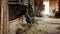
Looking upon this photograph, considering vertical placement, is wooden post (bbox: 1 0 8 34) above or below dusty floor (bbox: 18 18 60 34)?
above

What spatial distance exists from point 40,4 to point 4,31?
7375mm

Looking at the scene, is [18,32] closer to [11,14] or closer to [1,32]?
[11,14]

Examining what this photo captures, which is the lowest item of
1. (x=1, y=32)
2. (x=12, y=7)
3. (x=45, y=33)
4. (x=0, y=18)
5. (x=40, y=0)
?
(x=45, y=33)

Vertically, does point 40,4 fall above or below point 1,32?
above

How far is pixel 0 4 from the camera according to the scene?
2.15 m

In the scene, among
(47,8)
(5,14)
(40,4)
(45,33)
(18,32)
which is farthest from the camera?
(47,8)

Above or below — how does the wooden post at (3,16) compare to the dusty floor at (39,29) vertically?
above

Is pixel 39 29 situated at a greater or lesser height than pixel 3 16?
lesser

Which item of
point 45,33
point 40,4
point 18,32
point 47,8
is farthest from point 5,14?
point 47,8

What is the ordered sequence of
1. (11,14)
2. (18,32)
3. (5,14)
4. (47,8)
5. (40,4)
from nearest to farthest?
(5,14) → (11,14) → (18,32) → (40,4) → (47,8)

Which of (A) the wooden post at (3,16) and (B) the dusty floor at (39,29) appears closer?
(A) the wooden post at (3,16)

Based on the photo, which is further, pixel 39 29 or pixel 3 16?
pixel 39 29

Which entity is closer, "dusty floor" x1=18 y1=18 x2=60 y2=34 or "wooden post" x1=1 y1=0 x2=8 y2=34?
"wooden post" x1=1 y1=0 x2=8 y2=34

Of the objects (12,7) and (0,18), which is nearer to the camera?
(0,18)
